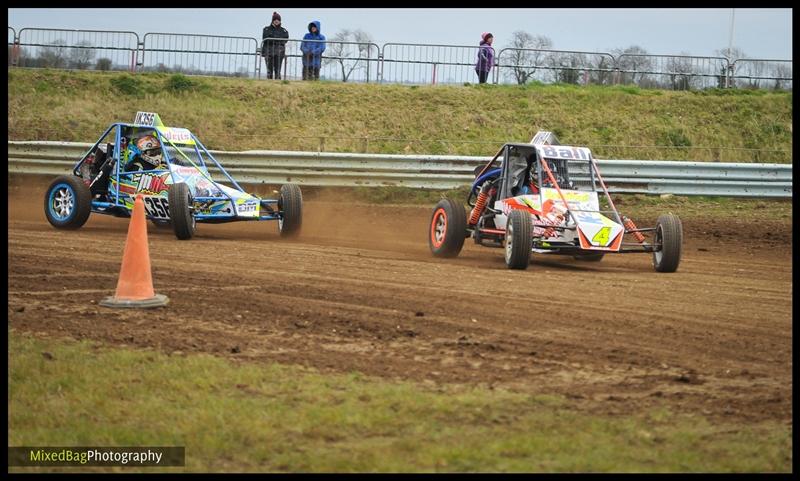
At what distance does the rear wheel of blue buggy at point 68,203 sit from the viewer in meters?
13.3

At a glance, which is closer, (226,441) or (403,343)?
(226,441)

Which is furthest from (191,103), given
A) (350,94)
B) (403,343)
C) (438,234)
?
(403,343)

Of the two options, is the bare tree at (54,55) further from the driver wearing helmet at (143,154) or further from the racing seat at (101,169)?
the driver wearing helmet at (143,154)

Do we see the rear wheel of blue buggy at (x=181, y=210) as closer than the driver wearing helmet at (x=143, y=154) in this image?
Yes

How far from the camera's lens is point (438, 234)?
12.1 metres

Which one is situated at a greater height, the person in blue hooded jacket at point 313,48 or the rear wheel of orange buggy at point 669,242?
the person in blue hooded jacket at point 313,48

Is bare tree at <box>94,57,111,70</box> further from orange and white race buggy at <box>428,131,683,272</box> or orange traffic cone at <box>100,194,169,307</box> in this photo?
orange traffic cone at <box>100,194,169,307</box>

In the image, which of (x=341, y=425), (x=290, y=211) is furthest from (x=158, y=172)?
(x=341, y=425)

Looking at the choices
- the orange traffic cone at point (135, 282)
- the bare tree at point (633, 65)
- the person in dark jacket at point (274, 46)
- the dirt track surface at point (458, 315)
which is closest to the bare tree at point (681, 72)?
the bare tree at point (633, 65)

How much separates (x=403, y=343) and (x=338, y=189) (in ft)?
37.3

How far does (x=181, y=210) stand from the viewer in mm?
12367

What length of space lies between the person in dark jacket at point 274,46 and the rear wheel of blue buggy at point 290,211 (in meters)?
10.6
